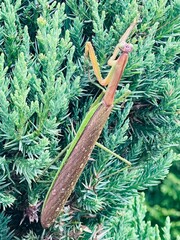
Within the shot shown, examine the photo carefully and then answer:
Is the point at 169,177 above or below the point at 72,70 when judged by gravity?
below

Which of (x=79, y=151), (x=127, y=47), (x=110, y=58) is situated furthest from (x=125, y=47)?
(x=79, y=151)

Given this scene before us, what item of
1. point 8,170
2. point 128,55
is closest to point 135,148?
point 128,55

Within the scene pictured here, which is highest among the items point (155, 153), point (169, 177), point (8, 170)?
point (8, 170)

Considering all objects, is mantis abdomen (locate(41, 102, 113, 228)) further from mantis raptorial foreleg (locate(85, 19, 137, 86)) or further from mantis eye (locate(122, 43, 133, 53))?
mantis eye (locate(122, 43, 133, 53))

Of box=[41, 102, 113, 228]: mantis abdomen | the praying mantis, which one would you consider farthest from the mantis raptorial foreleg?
box=[41, 102, 113, 228]: mantis abdomen

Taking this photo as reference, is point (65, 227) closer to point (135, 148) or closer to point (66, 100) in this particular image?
point (135, 148)

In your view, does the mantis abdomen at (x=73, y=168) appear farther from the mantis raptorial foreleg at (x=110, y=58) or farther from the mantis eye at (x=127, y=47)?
the mantis eye at (x=127, y=47)

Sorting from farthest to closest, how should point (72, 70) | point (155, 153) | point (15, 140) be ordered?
point (155, 153)
point (72, 70)
point (15, 140)

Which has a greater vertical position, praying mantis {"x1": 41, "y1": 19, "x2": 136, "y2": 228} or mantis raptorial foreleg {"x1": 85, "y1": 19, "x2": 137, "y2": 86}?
mantis raptorial foreleg {"x1": 85, "y1": 19, "x2": 137, "y2": 86}
